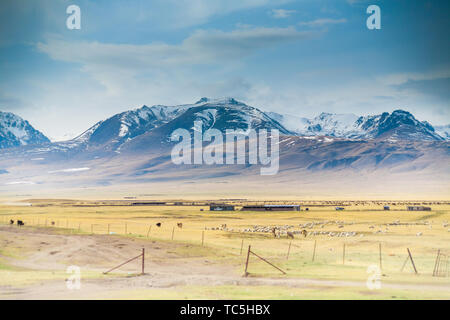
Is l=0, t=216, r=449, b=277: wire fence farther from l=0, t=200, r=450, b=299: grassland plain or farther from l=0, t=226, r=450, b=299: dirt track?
l=0, t=226, r=450, b=299: dirt track

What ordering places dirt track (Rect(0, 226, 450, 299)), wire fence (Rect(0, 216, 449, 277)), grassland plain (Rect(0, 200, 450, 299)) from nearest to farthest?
grassland plain (Rect(0, 200, 450, 299)) < dirt track (Rect(0, 226, 450, 299)) < wire fence (Rect(0, 216, 449, 277))

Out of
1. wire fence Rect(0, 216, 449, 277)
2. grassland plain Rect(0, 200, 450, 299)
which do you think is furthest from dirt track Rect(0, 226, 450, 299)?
wire fence Rect(0, 216, 449, 277)

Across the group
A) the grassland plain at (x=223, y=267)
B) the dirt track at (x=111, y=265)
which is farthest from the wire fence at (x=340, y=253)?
the dirt track at (x=111, y=265)

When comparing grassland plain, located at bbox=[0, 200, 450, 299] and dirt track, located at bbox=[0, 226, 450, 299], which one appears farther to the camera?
dirt track, located at bbox=[0, 226, 450, 299]

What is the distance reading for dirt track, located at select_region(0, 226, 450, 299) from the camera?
30922 mm

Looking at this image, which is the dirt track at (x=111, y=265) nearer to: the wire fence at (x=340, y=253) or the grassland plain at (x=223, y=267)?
the grassland plain at (x=223, y=267)

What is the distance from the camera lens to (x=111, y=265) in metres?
43.1

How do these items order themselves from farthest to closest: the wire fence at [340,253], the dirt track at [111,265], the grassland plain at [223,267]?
1. the wire fence at [340,253]
2. the dirt track at [111,265]
3. the grassland plain at [223,267]

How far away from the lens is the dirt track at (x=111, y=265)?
101 ft

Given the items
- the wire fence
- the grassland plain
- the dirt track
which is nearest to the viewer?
the grassland plain

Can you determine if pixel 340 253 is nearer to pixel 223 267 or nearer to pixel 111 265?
pixel 223 267

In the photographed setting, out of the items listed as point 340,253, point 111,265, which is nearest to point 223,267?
point 111,265

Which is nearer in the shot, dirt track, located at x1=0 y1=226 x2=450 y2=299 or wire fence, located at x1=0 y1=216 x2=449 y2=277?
dirt track, located at x1=0 y1=226 x2=450 y2=299
